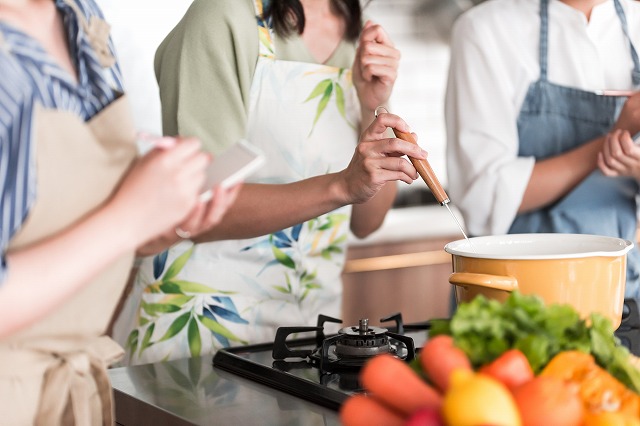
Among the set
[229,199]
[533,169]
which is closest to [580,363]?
[229,199]

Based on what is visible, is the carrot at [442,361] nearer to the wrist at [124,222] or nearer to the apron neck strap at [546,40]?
the wrist at [124,222]

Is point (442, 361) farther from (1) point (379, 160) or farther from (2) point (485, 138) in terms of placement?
(2) point (485, 138)

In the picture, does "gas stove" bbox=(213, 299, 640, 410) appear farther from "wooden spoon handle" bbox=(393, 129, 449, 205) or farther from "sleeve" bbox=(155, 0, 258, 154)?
"sleeve" bbox=(155, 0, 258, 154)

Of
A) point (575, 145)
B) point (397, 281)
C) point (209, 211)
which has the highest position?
point (209, 211)

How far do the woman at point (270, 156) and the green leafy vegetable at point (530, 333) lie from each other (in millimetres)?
506

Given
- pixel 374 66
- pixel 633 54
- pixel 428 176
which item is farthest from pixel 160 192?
pixel 633 54

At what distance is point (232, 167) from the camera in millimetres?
831

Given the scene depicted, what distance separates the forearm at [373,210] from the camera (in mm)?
1710

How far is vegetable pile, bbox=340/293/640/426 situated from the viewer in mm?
633

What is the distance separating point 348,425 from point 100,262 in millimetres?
247

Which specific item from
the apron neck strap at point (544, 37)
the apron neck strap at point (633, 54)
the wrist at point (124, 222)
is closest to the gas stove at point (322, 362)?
the wrist at point (124, 222)

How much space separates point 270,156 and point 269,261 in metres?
0.18

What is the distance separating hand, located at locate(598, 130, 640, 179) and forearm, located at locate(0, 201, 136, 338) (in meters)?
1.05

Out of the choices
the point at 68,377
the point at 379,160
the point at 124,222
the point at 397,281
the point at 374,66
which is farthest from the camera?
the point at 397,281
